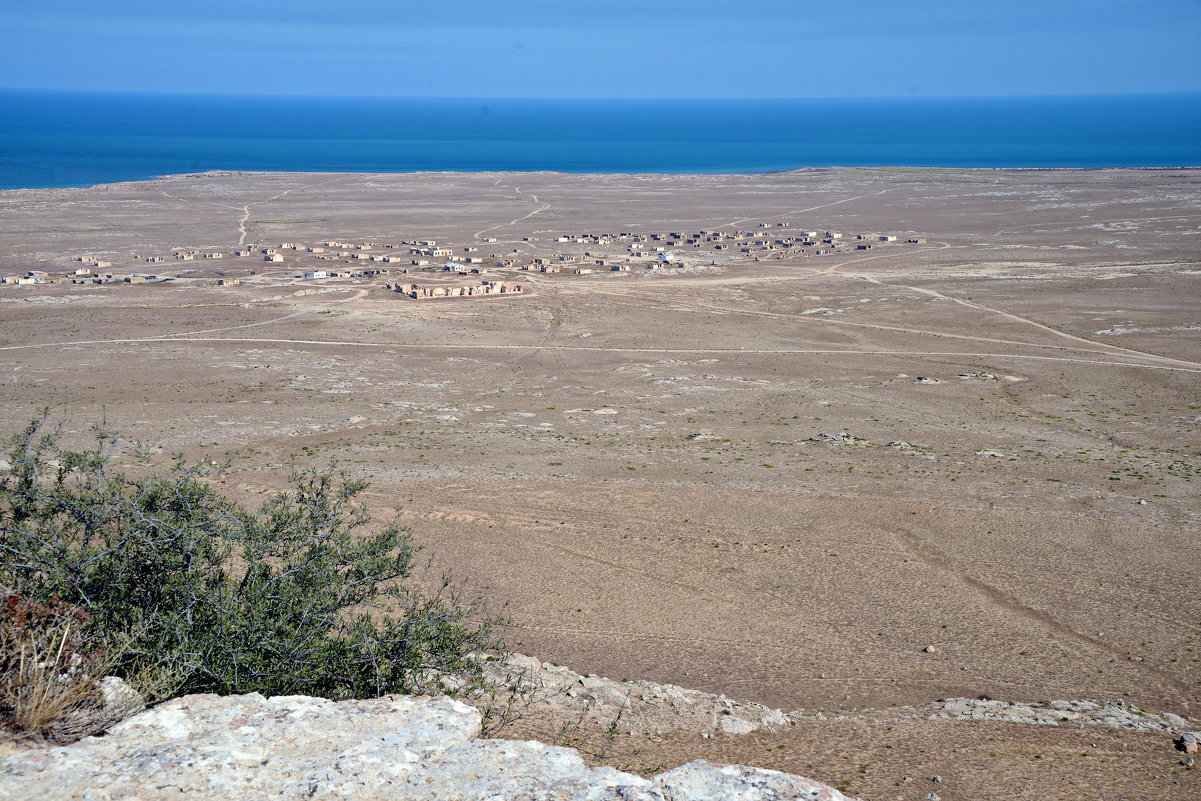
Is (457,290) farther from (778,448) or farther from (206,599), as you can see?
(206,599)

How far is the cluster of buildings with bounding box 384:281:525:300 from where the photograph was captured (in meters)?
63.7

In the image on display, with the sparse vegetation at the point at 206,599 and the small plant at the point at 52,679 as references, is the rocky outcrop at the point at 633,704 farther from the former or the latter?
the small plant at the point at 52,679

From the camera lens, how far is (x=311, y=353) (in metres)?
47.8

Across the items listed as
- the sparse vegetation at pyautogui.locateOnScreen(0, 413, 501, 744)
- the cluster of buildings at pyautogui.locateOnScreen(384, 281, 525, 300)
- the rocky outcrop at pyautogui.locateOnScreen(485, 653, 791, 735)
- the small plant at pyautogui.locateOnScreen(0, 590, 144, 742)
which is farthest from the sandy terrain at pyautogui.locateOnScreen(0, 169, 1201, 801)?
the small plant at pyautogui.locateOnScreen(0, 590, 144, 742)

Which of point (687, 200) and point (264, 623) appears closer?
point (264, 623)

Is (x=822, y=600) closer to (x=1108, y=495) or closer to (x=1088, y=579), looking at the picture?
(x=1088, y=579)

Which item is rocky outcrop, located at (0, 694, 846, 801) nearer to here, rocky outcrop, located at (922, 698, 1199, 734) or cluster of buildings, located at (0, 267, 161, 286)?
rocky outcrop, located at (922, 698, 1199, 734)

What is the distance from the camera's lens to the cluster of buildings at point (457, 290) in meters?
63.7

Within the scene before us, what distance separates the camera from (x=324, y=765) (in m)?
10.4

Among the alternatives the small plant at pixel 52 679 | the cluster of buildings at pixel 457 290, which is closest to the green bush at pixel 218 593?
the small plant at pixel 52 679

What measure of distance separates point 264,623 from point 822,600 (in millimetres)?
12890

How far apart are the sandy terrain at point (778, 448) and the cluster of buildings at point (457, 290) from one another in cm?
148

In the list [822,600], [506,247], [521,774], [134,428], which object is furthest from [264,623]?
[506,247]

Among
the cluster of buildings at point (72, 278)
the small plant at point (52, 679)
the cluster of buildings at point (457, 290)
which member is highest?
the cluster of buildings at point (72, 278)
